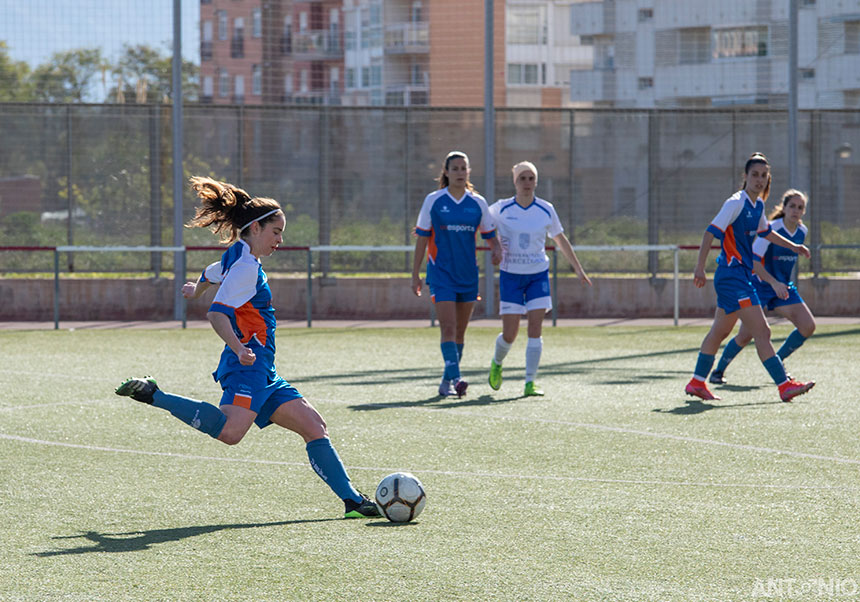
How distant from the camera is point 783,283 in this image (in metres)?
11.0

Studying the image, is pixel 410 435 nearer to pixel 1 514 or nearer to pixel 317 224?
pixel 1 514

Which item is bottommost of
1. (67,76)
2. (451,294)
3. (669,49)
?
(451,294)

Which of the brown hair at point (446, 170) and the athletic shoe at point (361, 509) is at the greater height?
the brown hair at point (446, 170)

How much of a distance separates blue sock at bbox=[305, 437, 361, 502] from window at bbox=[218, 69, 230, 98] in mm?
15073

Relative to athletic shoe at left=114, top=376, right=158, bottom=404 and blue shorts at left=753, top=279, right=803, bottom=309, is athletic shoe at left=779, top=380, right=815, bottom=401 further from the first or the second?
athletic shoe at left=114, top=376, right=158, bottom=404

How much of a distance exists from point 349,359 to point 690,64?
42775 mm

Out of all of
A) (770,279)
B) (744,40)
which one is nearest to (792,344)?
(770,279)

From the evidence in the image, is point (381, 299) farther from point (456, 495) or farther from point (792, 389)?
point (456, 495)

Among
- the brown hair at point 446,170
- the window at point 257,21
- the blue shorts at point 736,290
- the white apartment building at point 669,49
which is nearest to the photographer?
the blue shorts at point 736,290

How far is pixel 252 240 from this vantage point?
5.93m

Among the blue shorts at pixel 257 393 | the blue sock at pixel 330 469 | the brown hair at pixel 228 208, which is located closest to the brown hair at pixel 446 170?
the brown hair at pixel 228 208

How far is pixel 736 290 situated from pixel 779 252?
166 centimetres

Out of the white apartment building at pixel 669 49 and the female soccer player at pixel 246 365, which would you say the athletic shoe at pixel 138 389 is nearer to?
the female soccer player at pixel 246 365

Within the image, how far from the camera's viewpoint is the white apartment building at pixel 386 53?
67.6 ft
